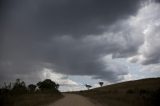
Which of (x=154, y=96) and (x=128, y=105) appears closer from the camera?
(x=154, y=96)

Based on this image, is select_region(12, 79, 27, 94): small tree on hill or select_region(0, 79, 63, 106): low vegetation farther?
select_region(12, 79, 27, 94): small tree on hill

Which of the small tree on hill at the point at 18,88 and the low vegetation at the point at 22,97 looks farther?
the small tree on hill at the point at 18,88

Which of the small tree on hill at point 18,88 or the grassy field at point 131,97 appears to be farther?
the small tree on hill at point 18,88

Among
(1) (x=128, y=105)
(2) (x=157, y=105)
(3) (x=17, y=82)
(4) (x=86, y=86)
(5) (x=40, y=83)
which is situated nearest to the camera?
(2) (x=157, y=105)

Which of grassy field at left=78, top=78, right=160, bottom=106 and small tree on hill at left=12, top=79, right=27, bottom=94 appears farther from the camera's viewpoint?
small tree on hill at left=12, top=79, right=27, bottom=94

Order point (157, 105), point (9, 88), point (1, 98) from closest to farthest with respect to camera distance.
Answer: point (157, 105) → point (1, 98) → point (9, 88)

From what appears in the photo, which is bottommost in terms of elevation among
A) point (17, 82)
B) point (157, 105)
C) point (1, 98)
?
point (157, 105)

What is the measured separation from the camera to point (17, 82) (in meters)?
47.0

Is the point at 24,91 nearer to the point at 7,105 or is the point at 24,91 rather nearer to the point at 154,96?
the point at 7,105

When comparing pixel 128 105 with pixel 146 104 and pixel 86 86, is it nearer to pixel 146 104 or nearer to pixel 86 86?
pixel 146 104

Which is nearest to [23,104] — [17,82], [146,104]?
[146,104]

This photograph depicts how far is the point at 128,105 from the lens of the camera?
3097 cm

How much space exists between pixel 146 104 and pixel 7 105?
12.8 m

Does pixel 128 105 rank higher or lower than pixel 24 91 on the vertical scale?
lower
